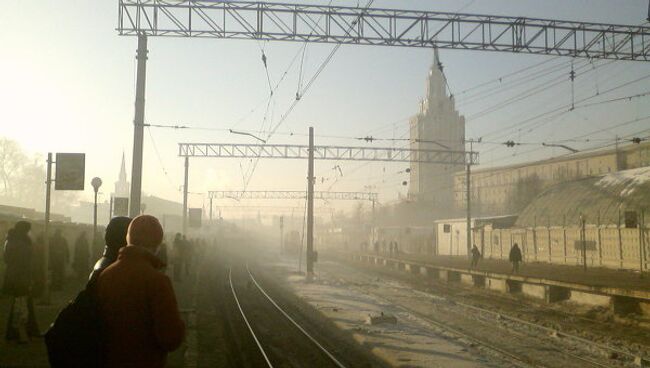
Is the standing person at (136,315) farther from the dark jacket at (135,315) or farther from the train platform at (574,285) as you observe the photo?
the train platform at (574,285)

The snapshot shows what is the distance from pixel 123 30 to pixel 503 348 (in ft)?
52.6

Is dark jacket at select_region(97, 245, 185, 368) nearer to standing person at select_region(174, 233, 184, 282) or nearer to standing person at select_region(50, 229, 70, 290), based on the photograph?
standing person at select_region(50, 229, 70, 290)

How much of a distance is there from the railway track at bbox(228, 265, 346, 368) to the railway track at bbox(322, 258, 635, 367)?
4.10 m

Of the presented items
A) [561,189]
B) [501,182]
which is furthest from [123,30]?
[501,182]

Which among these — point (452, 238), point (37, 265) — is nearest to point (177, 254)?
point (37, 265)

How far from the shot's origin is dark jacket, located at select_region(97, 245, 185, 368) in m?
3.50

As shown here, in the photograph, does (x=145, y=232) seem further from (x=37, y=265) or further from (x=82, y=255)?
(x=82, y=255)

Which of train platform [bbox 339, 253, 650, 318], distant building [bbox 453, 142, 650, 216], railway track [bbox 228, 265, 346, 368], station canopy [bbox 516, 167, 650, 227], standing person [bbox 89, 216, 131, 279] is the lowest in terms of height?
railway track [bbox 228, 265, 346, 368]

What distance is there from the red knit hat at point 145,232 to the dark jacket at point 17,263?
7.01m

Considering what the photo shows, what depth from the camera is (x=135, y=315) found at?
11.5ft

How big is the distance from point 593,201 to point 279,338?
3002cm

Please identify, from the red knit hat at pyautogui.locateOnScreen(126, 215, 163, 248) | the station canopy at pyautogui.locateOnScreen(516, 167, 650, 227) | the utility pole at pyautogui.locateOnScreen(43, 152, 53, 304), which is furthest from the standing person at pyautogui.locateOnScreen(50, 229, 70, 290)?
the station canopy at pyautogui.locateOnScreen(516, 167, 650, 227)

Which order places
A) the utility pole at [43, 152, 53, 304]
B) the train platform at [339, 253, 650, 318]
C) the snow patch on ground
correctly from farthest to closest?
the train platform at [339, 253, 650, 318]
the utility pole at [43, 152, 53, 304]
the snow patch on ground

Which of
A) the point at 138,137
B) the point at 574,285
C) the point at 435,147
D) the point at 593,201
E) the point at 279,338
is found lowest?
the point at 279,338
